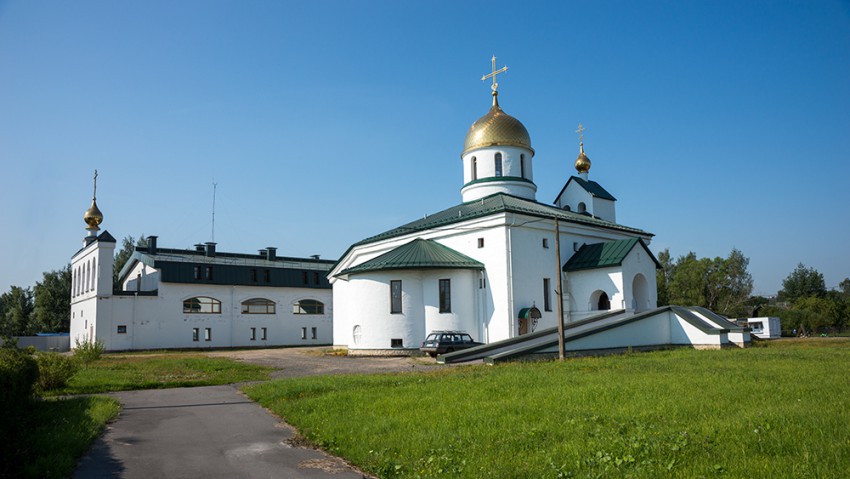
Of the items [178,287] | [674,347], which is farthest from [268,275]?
[674,347]

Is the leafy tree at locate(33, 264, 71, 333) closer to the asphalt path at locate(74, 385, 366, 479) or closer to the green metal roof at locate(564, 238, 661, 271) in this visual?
the green metal roof at locate(564, 238, 661, 271)

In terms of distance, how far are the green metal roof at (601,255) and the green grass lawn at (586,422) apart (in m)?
16.1

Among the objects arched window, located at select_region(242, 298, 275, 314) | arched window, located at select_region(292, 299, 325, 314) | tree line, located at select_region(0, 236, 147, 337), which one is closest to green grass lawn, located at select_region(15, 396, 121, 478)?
arched window, located at select_region(242, 298, 275, 314)

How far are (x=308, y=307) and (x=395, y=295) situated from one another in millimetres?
21675

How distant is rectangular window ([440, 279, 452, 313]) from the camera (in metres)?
30.2

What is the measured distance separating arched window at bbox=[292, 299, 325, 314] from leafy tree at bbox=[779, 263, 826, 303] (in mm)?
79328

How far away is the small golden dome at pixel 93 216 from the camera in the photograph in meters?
45.8

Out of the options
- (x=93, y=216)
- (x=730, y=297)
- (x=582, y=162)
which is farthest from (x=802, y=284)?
(x=93, y=216)

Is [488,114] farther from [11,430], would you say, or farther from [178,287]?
[11,430]

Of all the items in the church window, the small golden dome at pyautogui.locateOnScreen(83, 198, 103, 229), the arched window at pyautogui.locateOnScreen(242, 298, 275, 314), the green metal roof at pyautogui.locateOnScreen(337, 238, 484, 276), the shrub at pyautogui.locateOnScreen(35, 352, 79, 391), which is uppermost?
the small golden dome at pyautogui.locateOnScreen(83, 198, 103, 229)

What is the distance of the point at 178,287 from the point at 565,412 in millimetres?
39335

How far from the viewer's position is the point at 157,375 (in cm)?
2012

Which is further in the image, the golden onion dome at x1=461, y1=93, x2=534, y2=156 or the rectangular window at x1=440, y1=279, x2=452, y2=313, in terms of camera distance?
the golden onion dome at x1=461, y1=93, x2=534, y2=156

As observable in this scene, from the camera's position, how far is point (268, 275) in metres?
48.3
